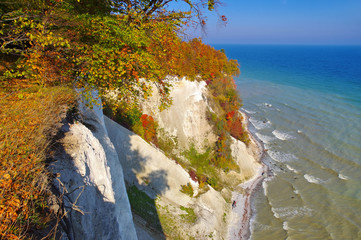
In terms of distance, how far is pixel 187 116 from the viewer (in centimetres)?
2778

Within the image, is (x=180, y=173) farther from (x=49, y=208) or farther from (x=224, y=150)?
(x=49, y=208)

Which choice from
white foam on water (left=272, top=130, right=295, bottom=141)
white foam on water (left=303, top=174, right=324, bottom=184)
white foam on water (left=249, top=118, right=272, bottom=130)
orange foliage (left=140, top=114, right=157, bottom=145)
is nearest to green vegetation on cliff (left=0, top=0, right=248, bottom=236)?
orange foliage (left=140, top=114, right=157, bottom=145)

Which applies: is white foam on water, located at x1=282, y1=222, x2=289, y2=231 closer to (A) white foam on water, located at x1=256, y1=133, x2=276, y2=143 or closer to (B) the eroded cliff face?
(B) the eroded cliff face

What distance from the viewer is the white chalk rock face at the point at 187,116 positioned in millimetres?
26406

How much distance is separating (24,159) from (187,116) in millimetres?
23863

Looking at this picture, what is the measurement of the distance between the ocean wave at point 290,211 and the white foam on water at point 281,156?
1010 cm

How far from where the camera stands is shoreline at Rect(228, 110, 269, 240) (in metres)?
20.5

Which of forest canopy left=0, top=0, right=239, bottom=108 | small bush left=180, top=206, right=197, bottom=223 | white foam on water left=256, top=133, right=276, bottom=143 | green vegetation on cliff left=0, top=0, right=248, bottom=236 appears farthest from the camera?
white foam on water left=256, top=133, right=276, bottom=143

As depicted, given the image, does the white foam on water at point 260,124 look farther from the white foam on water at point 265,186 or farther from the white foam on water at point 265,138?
the white foam on water at point 265,186

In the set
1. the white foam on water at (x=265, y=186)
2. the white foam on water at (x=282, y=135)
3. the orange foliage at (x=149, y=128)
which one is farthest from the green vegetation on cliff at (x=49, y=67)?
the white foam on water at (x=282, y=135)

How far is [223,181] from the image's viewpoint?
26031mm

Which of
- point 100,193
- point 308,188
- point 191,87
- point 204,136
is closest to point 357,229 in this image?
point 308,188

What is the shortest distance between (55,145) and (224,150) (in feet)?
77.4

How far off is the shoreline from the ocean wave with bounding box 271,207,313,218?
3023 mm
